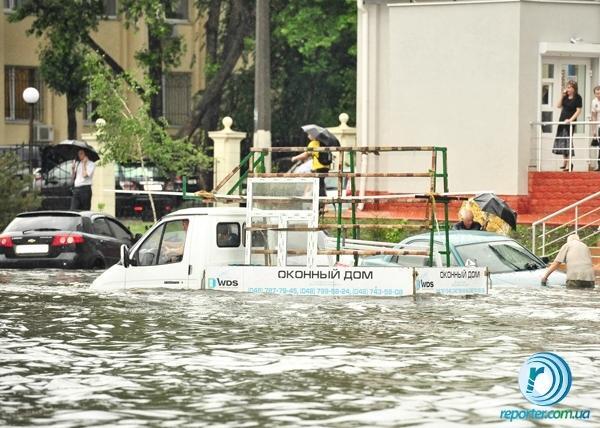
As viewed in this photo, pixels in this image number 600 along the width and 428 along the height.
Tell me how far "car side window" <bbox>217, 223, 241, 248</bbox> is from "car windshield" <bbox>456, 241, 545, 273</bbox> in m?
3.01

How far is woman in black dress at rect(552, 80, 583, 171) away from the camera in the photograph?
35.8 m

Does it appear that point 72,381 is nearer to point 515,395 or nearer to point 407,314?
point 515,395

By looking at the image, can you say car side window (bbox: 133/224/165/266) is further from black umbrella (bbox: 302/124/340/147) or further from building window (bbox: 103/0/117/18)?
building window (bbox: 103/0/117/18)

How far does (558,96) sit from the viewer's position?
37281mm

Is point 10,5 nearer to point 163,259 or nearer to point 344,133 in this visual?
point 344,133

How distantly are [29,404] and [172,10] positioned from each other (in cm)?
4215

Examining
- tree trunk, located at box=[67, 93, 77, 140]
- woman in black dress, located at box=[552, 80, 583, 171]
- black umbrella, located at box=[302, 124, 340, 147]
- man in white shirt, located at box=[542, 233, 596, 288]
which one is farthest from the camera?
tree trunk, located at box=[67, 93, 77, 140]

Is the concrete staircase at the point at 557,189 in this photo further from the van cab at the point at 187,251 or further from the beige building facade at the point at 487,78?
the van cab at the point at 187,251

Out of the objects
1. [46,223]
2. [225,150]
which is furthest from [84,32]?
[46,223]

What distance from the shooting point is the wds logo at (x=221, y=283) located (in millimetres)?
21672

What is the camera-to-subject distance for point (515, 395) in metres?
13.4

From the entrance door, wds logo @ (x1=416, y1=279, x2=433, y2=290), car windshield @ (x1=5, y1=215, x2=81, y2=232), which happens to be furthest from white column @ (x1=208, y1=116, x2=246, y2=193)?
wds logo @ (x1=416, y1=279, x2=433, y2=290)

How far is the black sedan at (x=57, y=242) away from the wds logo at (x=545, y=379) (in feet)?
48.3

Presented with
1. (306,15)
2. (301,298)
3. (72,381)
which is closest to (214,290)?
(301,298)
